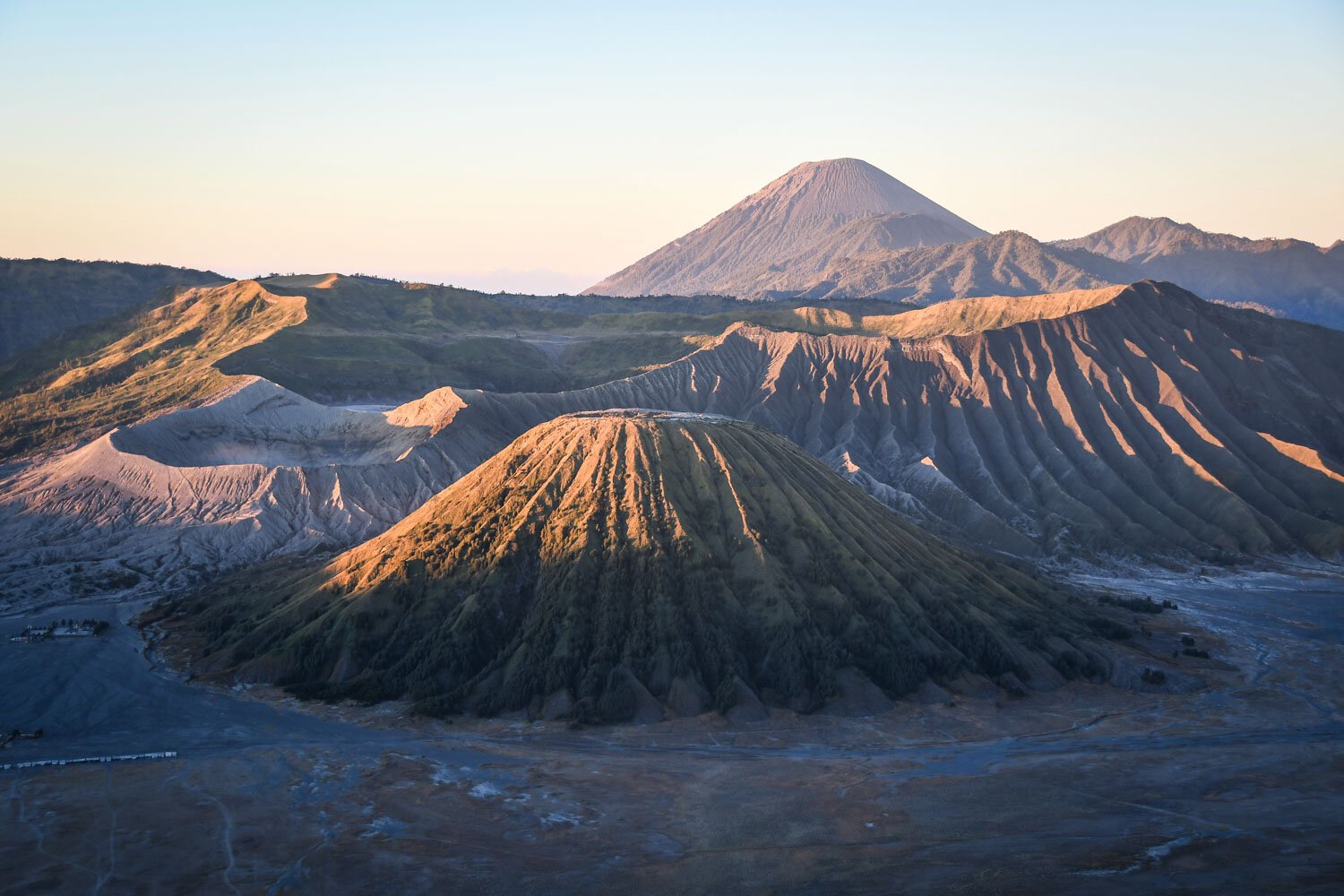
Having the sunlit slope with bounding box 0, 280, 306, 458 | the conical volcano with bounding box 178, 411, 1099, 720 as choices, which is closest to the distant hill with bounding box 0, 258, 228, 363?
the sunlit slope with bounding box 0, 280, 306, 458

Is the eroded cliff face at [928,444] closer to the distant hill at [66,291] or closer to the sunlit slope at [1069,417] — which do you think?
the sunlit slope at [1069,417]

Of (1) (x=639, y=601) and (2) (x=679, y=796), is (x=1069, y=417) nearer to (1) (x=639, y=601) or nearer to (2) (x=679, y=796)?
(1) (x=639, y=601)

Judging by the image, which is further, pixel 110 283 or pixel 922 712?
pixel 110 283

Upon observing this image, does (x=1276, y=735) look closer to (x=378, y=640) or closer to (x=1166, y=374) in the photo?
(x=378, y=640)

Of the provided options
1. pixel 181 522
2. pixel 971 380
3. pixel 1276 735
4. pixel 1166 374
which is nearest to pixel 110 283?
pixel 181 522

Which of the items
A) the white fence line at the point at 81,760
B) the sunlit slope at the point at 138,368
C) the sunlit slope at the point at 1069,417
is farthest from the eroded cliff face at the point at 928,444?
the white fence line at the point at 81,760

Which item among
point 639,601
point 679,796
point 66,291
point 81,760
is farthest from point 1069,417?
point 66,291
